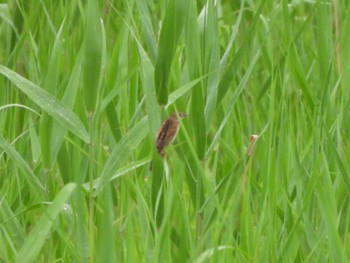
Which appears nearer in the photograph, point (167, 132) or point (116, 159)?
point (167, 132)

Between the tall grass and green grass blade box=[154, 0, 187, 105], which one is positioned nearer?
the tall grass

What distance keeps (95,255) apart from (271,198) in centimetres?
31

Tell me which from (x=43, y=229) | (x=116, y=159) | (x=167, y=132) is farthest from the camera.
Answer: (x=116, y=159)

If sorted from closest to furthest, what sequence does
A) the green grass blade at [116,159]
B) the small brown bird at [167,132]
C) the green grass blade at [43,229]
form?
1. the green grass blade at [43,229]
2. the small brown bird at [167,132]
3. the green grass blade at [116,159]

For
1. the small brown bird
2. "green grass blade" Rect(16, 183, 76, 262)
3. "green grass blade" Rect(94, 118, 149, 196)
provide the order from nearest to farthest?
"green grass blade" Rect(16, 183, 76, 262) → the small brown bird → "green grass blade" Rect(94, 118, 149, 196)

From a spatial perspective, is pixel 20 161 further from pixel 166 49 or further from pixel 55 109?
pixel 166 49

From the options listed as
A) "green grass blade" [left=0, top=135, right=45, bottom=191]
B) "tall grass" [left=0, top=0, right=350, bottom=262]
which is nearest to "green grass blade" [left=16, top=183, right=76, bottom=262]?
"tall grass" [left=0, top=0, right=350, bottom=262]

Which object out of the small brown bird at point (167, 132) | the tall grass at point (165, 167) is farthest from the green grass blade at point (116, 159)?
the small brown bird at point (167, 132)

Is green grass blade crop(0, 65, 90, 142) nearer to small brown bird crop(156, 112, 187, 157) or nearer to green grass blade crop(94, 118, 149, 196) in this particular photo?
green grass blade crop(94, 118, 149, 196)

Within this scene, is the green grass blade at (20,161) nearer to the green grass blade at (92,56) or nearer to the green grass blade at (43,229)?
the green grass blade at (92,56)

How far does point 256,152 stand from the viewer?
238 centimetres

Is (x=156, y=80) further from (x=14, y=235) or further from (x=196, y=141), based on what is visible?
(x=14, y=235)

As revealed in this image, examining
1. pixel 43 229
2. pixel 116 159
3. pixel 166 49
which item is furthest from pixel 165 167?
pixel 43 229

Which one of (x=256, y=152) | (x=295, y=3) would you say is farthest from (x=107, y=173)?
(x=295, y=3)
